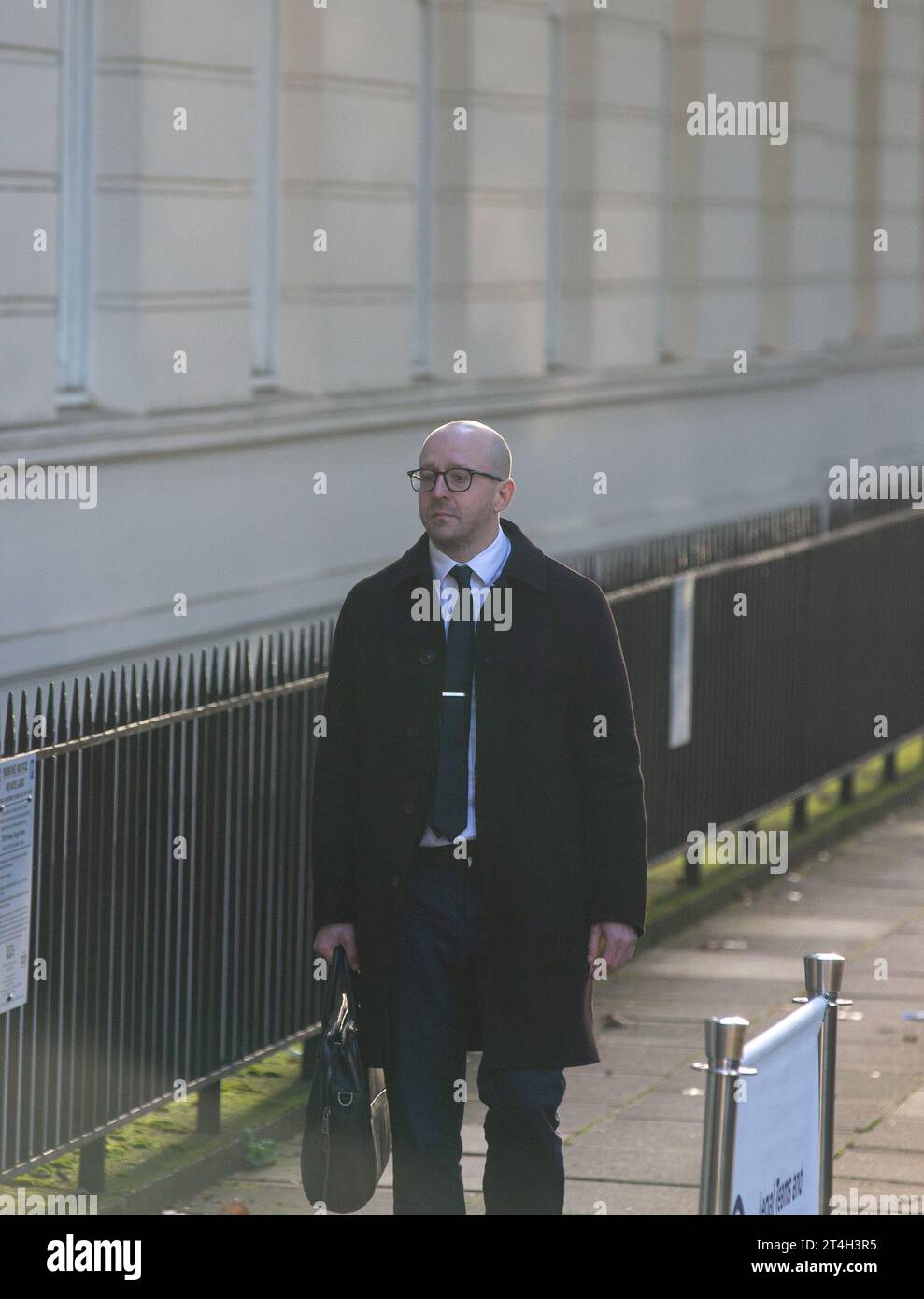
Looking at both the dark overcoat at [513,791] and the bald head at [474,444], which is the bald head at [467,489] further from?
the dark overcoat at [513,791]

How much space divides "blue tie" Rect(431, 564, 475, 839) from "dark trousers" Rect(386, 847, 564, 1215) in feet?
0.29

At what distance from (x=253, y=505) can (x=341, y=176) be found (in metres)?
2.07

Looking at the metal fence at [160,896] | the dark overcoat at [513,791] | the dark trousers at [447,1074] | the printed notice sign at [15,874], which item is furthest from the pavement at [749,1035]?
the dark overcoat at [513,791]

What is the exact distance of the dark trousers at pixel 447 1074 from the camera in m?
5.32

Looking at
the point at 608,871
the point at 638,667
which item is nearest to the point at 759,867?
the point at 638,667

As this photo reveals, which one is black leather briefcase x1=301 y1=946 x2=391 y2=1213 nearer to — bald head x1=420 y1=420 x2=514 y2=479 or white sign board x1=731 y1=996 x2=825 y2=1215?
white sign board x1=731 y1=996 x2=825 y2=1215

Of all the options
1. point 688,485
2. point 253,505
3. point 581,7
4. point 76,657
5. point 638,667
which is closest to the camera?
point 638,667

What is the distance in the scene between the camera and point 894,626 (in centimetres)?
1359

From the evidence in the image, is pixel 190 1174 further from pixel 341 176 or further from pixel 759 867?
pixel 341 176

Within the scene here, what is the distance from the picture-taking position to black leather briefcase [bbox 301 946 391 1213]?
527 centimetres

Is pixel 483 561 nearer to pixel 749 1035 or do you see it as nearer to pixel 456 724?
pixel 456 724

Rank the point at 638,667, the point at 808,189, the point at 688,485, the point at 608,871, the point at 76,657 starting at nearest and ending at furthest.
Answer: the point at 608,871 → the point at 638,667 → the point at 76,657 → the point at 688,485 → the point at 808,189

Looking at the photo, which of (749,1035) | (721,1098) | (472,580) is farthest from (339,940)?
(749,1035)

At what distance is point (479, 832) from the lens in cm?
527
